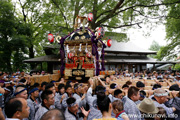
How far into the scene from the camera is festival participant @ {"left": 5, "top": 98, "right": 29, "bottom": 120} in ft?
5.71

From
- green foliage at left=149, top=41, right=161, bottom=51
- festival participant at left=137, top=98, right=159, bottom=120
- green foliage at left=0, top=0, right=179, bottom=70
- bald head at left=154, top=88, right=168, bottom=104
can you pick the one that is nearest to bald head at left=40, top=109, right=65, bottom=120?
festival participant at left=137, top=98, right=159, bottom=120

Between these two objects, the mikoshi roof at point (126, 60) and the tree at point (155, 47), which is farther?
the tree at point (155, 47)

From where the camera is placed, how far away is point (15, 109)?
1.77 meters

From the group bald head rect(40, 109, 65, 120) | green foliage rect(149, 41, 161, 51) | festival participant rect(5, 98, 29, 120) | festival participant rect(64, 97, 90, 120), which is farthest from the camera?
green foliage rect(149, 41, 161, 51)

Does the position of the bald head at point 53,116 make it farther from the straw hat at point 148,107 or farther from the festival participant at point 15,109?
the straw hat at point 148,107

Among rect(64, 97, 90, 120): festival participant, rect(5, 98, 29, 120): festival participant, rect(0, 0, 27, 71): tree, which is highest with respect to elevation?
rect(0, 0, 27, 71): tree

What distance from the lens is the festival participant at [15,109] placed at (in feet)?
5.71

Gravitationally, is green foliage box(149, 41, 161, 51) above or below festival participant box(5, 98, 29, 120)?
above

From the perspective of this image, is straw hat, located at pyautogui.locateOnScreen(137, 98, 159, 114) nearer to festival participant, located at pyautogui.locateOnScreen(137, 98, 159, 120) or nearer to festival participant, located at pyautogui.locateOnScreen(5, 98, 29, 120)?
festival participant, located at pyautogui.locateOnScreen(137, 98, 159, 120)

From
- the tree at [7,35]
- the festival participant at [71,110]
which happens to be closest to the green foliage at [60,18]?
the tree at [7,35]

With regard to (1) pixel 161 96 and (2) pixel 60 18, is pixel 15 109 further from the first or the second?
(2) pixel 60 18

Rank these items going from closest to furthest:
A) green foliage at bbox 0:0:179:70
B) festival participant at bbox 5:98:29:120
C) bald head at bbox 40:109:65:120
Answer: bald head at bbox 40:109:65:120 → festival participant at bbox 5:98:29:120 → green foliage at bbox 0:0:179:70

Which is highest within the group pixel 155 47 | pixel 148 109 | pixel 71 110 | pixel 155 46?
pixel 155 46

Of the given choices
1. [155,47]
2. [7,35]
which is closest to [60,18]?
[7,35]
